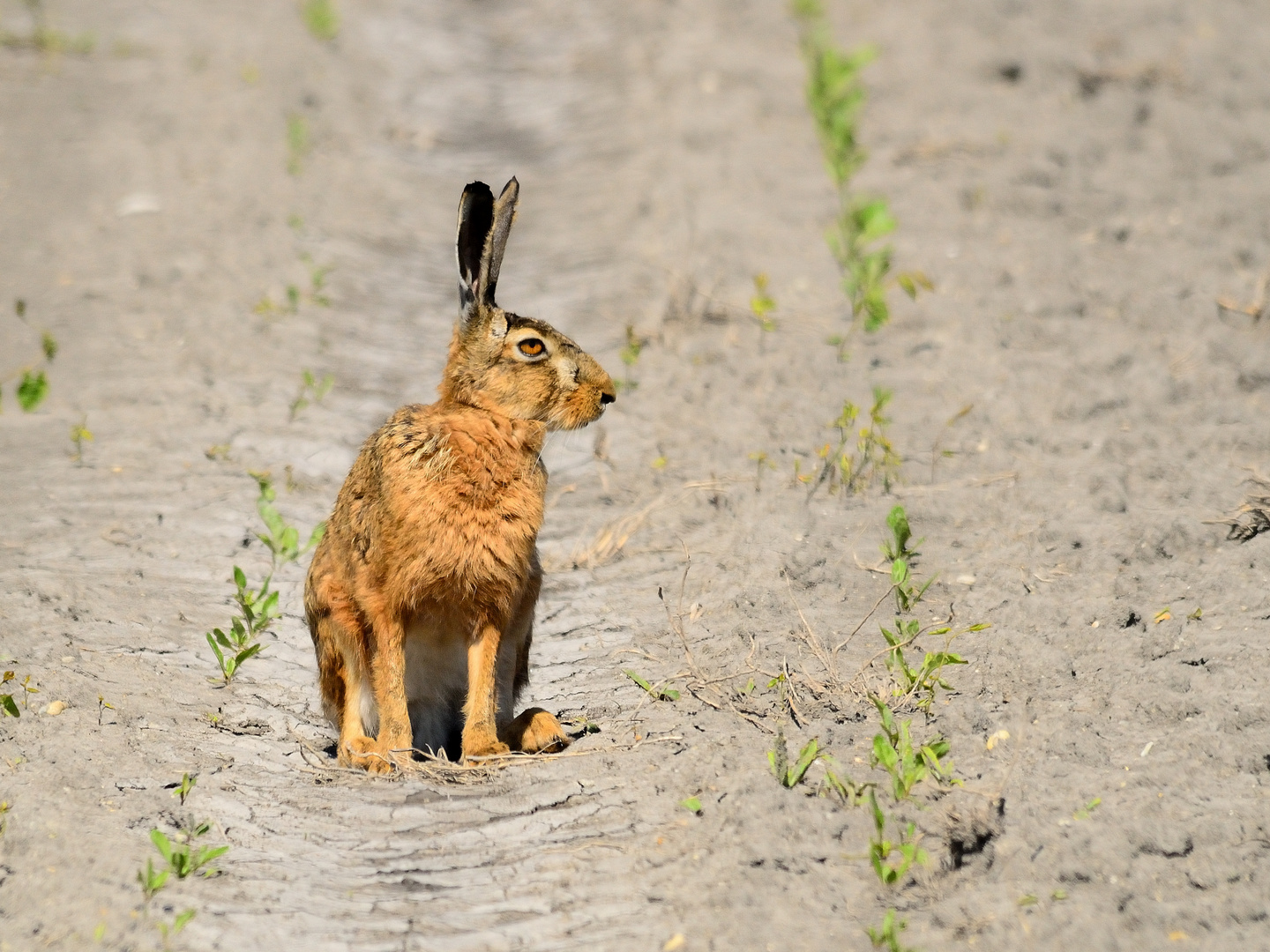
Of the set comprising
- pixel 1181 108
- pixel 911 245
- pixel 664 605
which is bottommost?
pixel 664 605

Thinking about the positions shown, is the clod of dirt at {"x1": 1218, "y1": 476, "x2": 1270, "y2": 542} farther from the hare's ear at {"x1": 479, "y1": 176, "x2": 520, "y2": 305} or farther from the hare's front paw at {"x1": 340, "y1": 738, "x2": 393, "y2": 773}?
the hare's front paw at {"x1": 340, "y1": 738, "x2": 393, "y2": 773}

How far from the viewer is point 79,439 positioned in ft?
19.9

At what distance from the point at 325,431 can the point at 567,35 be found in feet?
25.7

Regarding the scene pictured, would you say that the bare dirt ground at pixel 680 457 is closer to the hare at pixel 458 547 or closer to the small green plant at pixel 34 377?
the small green plant at pixel 34 377

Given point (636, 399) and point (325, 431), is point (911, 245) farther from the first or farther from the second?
point (325, 431)

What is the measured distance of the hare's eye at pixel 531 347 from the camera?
4.81m

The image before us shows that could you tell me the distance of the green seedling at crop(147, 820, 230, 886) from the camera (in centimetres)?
342

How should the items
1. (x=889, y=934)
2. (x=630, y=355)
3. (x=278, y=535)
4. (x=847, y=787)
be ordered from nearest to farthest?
1. (x=889, y=934)
2. (x=847, y=787)
3. (x=278, y=535)
4. (x=630, y=355)

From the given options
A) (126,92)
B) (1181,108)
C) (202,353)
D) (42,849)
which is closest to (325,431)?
(202,353)

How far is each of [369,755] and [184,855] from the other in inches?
39.0

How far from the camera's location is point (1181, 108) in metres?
9.02

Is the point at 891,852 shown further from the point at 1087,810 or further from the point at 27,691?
the point at 27,691

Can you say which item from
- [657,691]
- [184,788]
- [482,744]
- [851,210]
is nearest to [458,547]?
[482,744]

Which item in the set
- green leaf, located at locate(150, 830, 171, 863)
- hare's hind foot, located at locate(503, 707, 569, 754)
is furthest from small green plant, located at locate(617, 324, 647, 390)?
green leaf, located at locate(150, 830, 171, 863)
